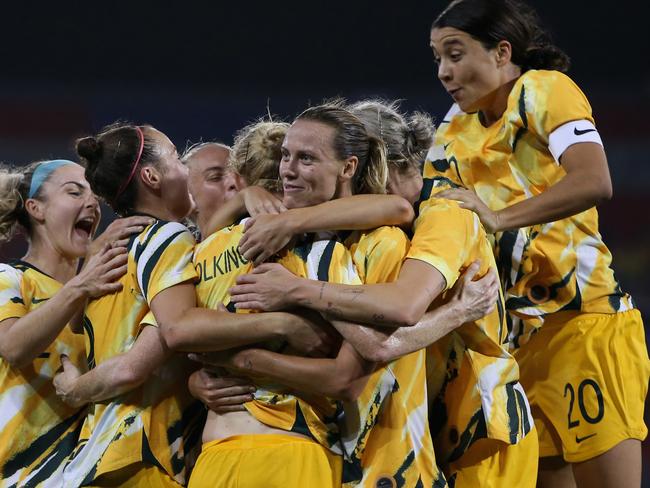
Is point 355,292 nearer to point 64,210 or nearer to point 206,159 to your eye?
point 206,159

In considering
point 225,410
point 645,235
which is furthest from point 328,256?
point 645,235

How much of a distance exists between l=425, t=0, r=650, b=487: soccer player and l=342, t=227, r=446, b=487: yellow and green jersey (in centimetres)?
68

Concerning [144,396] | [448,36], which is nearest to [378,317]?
[144,396]

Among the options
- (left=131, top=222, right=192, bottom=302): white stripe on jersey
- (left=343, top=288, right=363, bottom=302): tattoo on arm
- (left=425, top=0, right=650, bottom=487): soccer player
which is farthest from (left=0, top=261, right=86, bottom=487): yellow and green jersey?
(left=425, top=0, right=650, bottom=487): soccer player

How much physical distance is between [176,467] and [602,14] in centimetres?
759

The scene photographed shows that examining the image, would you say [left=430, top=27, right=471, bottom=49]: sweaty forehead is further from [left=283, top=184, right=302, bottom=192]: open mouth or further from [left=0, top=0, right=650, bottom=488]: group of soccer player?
[left=283, top=184, right=302, bottom=192]: open mouth

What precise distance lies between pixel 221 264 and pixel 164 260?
17 centimetres

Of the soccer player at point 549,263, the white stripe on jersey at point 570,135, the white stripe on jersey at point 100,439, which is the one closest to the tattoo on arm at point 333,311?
the white stripe on jersey at point 100,439

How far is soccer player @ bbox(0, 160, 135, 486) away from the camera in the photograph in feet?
9.83

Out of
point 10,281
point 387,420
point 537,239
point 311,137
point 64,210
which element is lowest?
point 387,420

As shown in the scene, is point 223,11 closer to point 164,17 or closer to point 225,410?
point 164,17

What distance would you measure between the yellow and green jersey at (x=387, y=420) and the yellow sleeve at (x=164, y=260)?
45 centimetres

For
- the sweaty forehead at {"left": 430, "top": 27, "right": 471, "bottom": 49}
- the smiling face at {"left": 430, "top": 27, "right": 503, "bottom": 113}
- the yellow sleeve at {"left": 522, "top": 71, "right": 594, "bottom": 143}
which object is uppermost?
the sweaty forehead at {"left": 430, "top": 27, "right": 471, "bottom": 49}

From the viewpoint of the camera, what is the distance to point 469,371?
9.20ft
